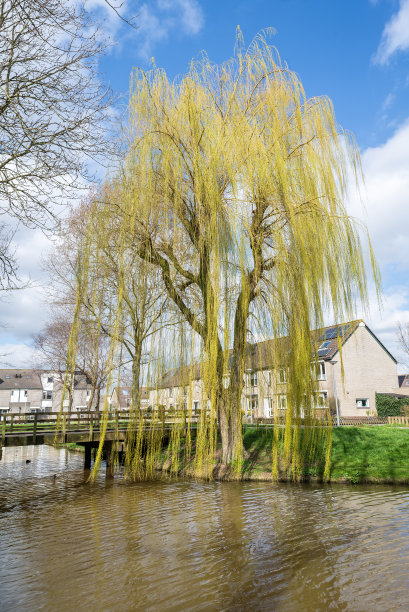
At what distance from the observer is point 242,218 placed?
29.1ft

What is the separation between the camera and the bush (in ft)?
93.6

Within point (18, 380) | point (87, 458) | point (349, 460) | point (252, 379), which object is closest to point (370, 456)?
point (349, 460)

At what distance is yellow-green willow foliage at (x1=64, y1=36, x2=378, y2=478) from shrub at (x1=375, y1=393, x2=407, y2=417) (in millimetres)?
21071

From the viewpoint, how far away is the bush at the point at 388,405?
28531 millimetres

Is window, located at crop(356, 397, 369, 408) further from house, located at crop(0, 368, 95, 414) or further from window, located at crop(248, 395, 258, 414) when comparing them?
house, located at crop(0, 368, 95, 414)

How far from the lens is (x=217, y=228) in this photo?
8.91 m

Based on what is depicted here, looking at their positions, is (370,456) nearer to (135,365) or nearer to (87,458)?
(135,365)

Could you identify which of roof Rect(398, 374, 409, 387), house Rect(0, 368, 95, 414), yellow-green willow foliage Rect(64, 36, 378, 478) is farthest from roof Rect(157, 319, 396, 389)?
house Rect(0, 368, 95, 414)

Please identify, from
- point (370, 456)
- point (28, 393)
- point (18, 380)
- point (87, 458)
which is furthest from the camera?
point (18, 380)

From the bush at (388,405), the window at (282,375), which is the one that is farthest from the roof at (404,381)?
the window at (282,375)

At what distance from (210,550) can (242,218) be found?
587cm

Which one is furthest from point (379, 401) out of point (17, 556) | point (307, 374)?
point (17, 556)

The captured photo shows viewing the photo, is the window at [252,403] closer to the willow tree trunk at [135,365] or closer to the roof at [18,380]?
the willow tree trunk at [135,365]

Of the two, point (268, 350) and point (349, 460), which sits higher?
point (268, 350)
